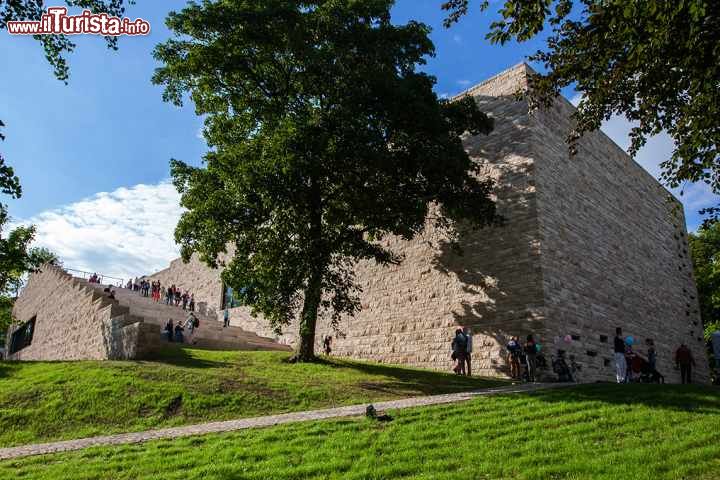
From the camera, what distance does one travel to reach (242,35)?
48.8 feet

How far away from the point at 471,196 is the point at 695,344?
16.5 m

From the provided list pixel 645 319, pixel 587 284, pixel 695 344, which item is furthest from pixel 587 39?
pixel 695 344

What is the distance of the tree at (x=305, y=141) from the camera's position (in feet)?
47.4

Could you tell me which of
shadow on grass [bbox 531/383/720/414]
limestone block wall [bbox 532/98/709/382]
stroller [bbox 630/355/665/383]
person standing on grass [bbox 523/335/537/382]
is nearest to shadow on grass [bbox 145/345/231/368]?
person standing on grass [bbox 523/335/537/382]

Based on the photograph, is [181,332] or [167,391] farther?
[181,332]

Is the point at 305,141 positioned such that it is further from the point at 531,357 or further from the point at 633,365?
the point at 633,365

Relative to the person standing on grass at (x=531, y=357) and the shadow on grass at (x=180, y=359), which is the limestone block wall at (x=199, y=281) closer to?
the shadow on grass at (x=180, y=359)

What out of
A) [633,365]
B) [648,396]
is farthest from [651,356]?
[648,396]

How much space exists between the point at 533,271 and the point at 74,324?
2008 centimetres

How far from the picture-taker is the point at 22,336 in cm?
3334

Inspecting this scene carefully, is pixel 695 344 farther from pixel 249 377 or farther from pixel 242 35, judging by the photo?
pixel 242 35

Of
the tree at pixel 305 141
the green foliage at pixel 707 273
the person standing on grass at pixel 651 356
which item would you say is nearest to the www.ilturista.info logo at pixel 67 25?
the tree at pixel 305 141

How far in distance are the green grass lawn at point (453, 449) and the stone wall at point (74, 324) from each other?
901cm

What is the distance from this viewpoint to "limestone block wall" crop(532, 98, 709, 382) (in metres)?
16.7
